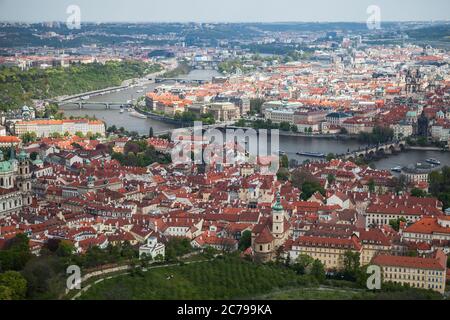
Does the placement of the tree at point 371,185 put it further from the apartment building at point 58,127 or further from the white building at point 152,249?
the apartment building at point 58,127

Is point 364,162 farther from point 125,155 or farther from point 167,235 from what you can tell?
point 167,235

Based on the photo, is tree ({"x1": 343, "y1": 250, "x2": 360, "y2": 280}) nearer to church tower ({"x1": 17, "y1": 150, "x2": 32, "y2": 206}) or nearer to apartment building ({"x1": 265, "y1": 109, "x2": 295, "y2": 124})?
church tower ({"x1": 17, "y1": 150, "x2": 32, "y2": 206})

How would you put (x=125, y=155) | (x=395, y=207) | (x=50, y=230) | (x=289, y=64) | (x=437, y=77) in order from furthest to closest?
(x=289, y=64), (x=437, y=77), (x=125, y=155), (x=395, y=207), (x=50, y=230)

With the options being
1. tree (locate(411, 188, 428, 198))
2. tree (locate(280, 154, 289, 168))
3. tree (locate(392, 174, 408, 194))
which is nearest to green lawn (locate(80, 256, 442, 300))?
tree (locate(411, 188, 428, 198))

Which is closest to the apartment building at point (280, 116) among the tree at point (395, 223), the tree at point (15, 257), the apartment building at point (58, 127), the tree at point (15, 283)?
the apartment building at point (58, 127)
